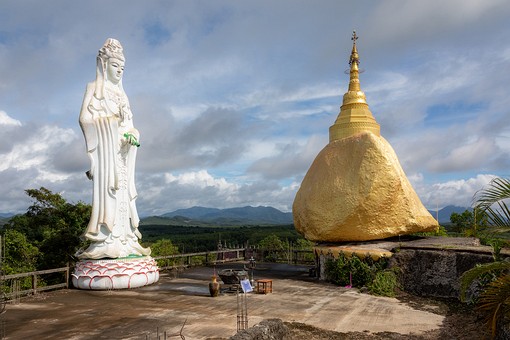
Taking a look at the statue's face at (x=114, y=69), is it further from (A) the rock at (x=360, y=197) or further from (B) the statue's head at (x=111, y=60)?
(A) the rock at (x=360, y=197)

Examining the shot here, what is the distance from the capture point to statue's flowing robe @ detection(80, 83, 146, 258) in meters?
17.2

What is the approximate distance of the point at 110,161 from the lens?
17797 millimetres

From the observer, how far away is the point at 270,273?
21.4 m

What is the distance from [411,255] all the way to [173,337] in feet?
34.3

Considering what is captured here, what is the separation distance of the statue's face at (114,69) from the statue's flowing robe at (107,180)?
946 mm

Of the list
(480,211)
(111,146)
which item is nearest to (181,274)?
(111,146)

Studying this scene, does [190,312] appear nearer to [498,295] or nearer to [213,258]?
[498,295]

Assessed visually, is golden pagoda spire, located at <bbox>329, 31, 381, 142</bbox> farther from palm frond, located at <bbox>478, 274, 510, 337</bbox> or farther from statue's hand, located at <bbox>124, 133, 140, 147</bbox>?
palm frond, located at <bbox>478, 274, 510, 337</bbox>

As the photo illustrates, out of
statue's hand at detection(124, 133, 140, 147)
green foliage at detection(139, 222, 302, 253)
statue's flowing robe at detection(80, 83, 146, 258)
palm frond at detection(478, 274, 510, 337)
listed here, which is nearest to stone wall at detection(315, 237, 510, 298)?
palm frond at detection(478, 274, 510, 337)

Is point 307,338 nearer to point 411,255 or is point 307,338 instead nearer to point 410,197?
point 411,255

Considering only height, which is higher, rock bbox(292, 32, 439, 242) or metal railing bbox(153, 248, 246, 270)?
rock bbox(292, 32, 439, 242)

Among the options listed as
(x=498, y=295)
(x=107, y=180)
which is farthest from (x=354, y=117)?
(x=498, y=295)

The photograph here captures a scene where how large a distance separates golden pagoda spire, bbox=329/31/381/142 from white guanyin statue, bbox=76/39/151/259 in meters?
10.9

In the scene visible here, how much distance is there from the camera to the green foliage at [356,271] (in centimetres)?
1620
